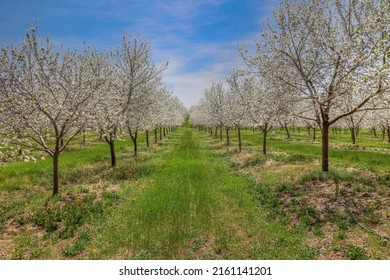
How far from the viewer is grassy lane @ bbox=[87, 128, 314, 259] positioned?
10.4 m

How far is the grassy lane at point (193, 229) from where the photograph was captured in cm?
1040

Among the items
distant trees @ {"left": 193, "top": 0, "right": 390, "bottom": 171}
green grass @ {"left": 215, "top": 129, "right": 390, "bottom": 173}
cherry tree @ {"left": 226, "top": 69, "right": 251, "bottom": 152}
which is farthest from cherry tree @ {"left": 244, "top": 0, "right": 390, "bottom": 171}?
cherry tree @ {"left": 226, "top": 69, "right": 251, "bottom": 152}

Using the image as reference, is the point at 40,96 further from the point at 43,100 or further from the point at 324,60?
the point at 324,60

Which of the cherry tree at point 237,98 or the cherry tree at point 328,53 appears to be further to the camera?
the cherry tree at point 237,98

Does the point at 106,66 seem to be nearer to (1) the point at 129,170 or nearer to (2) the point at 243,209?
(1) the point at 129,170

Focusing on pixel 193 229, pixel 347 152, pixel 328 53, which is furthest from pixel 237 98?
pixel 193 229

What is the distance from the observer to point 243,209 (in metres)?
15.3

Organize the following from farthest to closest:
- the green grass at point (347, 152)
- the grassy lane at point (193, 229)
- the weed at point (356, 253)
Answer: the green grass at point (347, 152) → the grassy lane at point (193, 229) → the weed at point (356, 253)

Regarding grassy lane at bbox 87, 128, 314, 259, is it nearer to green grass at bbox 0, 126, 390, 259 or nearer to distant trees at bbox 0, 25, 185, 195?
green grass at bbox 0, 126, 390, 259

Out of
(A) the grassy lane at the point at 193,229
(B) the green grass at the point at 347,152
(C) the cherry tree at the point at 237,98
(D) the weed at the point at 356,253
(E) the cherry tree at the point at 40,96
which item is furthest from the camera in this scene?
(C) the cherry tree at the point at 237,98

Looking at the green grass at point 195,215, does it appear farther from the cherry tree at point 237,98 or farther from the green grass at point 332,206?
the cherry tree at point 237,98

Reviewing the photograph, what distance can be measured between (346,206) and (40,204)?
1594 centimetres

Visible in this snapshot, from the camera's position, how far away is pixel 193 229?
40.8 ft

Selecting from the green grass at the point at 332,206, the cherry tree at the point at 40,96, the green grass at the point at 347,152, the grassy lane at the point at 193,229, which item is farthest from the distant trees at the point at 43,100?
the green grass at the point at 347,152
